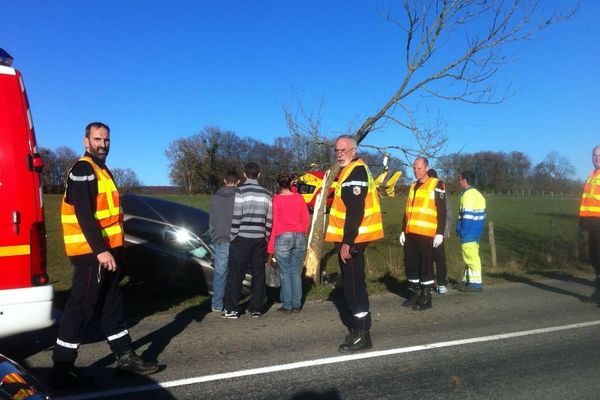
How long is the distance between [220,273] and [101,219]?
2.61 m

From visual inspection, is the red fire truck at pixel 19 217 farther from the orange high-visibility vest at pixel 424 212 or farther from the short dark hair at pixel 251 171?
the orange high-visibility vest at pixel 424 212

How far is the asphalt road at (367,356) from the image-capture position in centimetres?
370

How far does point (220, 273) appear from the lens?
6.28m

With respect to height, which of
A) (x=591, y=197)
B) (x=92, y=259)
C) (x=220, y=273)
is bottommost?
(x=220, y=273)

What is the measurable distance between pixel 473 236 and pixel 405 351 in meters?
3.68

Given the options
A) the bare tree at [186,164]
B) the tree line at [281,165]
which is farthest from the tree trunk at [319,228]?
the bare tree at [186,164]

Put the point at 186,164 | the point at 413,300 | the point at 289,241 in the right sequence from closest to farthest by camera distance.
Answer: the point at 289,241 < the point at 413,300 < the point at 186,164

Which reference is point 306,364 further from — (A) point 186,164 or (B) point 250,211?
(A) point 186,164

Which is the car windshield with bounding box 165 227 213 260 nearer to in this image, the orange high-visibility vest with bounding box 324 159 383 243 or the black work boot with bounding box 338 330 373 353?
the orange high-visibility vest with bounding box 324 159 383 243

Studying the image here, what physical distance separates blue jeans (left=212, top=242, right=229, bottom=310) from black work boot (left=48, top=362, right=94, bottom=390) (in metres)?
2.54

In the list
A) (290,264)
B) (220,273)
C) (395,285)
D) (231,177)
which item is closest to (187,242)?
(220,273)

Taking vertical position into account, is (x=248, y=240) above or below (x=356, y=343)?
above

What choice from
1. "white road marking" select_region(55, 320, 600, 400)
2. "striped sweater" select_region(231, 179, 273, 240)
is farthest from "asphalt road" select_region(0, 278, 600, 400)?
"striped sweater" select_region(231, 179, 273, 240)

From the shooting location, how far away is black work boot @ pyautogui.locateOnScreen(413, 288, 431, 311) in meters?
6.28
